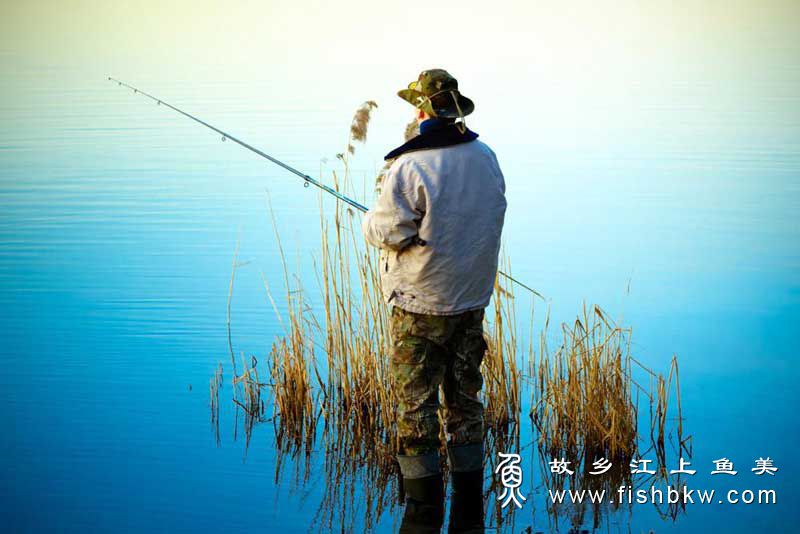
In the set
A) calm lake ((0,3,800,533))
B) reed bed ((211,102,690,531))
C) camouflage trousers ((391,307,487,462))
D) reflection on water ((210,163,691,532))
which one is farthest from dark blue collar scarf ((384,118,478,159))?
calm lake ((0,3,800,533))

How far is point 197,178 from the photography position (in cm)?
1082

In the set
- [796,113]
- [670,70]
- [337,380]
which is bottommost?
[337,380]

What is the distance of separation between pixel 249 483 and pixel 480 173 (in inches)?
70.3

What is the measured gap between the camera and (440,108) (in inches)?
132

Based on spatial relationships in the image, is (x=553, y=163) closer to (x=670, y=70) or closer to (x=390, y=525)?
(x=390, y=525)

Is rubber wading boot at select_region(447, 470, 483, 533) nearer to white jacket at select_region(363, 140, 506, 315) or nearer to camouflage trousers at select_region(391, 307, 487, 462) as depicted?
camouflage trousers at select_region(391, 307, 487, 462)

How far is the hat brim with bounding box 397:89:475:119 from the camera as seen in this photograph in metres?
3.34

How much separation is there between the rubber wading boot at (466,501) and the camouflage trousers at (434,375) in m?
0.13

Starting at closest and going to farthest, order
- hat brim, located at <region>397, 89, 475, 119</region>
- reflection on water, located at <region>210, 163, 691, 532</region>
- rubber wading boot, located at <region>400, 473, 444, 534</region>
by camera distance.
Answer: hat brim, located at <region>397, 89, 475, 119</region> < rubber wading boot, located at <region>400, 473, 444, 534</region> < reflection on water, located at <region>210, 163, 691, 532</region>

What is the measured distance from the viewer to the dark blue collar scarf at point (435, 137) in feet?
10.7

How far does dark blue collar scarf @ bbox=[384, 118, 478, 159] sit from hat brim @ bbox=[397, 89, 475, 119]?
25 mm

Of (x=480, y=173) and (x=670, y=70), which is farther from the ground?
(x=670, y=70)

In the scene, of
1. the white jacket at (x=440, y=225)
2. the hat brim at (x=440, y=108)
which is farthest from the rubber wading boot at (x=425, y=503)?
the hat brim at (x=440, y=108)

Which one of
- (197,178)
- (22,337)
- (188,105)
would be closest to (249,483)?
(22,337)
